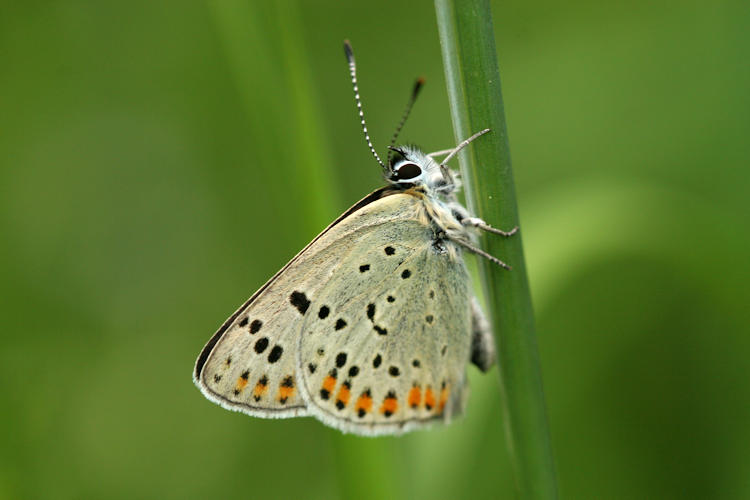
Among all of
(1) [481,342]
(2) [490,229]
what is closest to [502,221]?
(2) [490,229]

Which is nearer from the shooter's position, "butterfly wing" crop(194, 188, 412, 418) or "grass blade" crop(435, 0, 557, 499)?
"grass blade" crop(435, 0, 557, 499)

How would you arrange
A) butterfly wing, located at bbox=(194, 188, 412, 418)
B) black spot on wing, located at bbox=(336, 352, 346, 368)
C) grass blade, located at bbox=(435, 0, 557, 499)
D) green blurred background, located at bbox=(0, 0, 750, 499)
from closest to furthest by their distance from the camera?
grass blade, located at bbox=(435, 0, 557, 499), butterfly wing, located at bbox=(194, 188, 412, 418), black spot on wing, located at bbox=(336, 352, 346, 368), green blurred background, located at bbox=(0, 0, 750, 499)

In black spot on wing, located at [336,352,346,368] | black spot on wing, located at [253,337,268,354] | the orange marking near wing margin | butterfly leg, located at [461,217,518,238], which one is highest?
butterfly leg, located at [461,217,518,238]

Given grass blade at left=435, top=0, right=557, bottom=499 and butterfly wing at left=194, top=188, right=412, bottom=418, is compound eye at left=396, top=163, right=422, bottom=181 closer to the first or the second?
butterfly wing at left=194, top=188, right=412, bottom=418

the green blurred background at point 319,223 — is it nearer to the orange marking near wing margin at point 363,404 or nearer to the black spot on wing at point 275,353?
the orange marking near wing margin at point 363,404

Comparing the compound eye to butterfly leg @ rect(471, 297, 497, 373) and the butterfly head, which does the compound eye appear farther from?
butterfly leg @ rect(471, 297, 497, 373)

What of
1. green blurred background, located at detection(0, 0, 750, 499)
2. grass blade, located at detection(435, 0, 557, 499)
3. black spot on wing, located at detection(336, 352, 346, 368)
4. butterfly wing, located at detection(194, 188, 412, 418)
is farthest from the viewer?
→ green blurred background, located at detection(0, 0, 750, 499)

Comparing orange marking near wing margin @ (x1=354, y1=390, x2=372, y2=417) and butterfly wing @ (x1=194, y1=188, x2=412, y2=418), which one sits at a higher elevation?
butterfly wing @ (x1=194, y1=188, x2=412, y2=418)

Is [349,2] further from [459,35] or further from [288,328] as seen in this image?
[459,35]

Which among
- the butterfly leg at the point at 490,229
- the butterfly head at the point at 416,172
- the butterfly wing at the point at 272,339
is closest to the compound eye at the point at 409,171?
the butterfly head at the point at 416,172

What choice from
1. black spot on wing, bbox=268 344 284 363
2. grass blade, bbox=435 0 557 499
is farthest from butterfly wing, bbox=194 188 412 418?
grass blade, bbox=435 0 557 499
